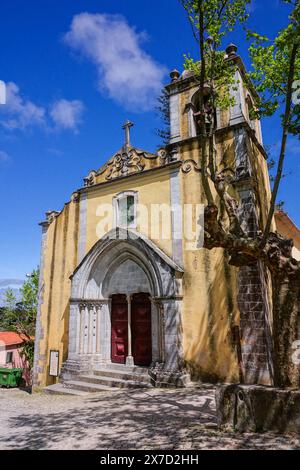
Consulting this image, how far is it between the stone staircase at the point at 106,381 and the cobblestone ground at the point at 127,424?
23.8 inches

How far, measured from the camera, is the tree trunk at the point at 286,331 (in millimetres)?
5254

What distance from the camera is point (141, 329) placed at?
11023 mm

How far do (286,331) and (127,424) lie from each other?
11.1 feet

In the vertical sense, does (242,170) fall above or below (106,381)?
above

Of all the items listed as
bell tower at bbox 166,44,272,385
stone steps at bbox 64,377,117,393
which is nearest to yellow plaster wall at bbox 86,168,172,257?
bell tower at bbox 166,44,272,385

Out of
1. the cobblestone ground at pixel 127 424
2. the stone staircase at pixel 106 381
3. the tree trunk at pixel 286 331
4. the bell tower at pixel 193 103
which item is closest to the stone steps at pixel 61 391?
the stone staircase at pixel 106 381

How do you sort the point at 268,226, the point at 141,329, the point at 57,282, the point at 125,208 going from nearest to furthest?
the point at 268,226 → the point at 141,329 → the point at 125,208 → the point at 57,282

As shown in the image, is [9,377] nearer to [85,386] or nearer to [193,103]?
[85,386]

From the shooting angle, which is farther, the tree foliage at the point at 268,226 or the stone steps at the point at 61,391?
the stone steps at the point at 61,391

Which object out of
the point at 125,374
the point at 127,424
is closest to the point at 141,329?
the point at 125,374

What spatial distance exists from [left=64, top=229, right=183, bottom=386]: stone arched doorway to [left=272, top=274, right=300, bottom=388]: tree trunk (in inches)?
168

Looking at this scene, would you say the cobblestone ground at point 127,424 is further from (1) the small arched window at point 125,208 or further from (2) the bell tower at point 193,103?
(2) the bell tower at point 193,103
